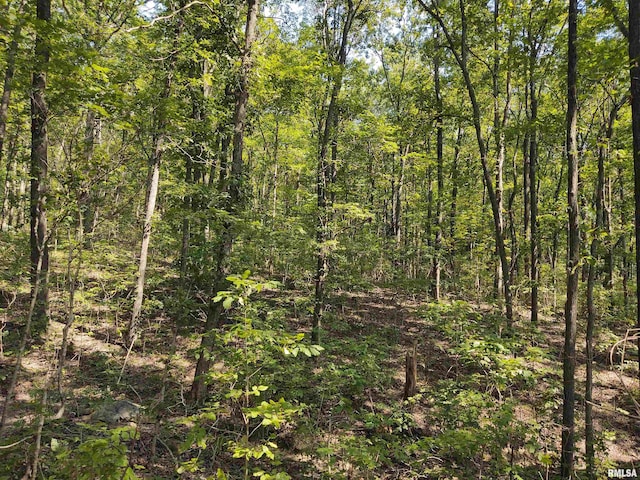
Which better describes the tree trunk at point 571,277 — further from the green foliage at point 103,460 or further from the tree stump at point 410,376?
the green foliage at point 103,460

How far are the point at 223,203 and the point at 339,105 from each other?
20.4 feet

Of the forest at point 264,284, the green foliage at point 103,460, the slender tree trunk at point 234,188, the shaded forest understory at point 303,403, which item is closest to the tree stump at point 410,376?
the forest at point 264,284

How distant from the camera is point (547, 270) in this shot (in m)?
19.3

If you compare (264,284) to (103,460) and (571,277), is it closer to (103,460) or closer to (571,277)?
(103,460)

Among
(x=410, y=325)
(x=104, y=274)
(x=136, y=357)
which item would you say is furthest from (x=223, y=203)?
(x=410, y=325)

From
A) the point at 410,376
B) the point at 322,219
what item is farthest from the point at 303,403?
the point at 322,219

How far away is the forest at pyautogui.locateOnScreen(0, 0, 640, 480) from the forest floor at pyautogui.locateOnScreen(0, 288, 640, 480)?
3.0 inches

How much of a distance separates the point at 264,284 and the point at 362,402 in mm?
6602

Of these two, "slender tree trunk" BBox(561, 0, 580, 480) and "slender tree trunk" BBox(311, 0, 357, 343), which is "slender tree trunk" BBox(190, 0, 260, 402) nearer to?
"slender tree trunk" BBox(311, 0, 357, 343)

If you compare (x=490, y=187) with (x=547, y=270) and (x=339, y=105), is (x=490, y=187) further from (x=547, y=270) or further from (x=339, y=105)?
(x=547, y=270)

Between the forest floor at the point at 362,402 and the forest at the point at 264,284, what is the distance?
0.08m

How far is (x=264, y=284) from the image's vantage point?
141 inches

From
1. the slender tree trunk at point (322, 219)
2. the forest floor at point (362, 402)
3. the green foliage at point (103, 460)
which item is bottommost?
the forest floor at point (362, 402)

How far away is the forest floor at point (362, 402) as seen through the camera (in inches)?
214
